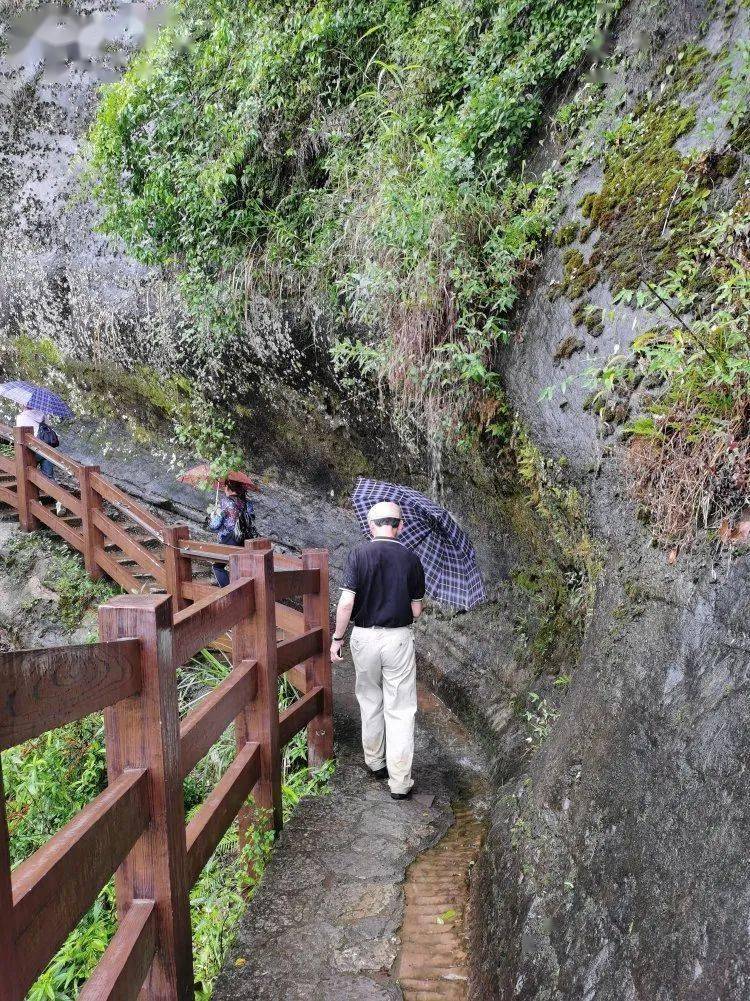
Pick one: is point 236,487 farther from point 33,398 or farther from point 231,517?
point 33,398

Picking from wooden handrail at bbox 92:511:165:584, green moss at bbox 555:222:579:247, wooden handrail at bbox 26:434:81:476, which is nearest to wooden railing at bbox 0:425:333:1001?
green moss at bbox 555:222:579:247

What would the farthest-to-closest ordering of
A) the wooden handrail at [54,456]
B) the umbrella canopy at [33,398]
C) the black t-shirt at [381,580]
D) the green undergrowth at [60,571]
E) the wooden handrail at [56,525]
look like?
1. the umbrella canopy at [33,398]
2. the wooden handrail at [56,525]
3. the wooden handrail at [54,456]
4. the green undergrowth at [60,571]
5. the black t-shirt at [381,580]

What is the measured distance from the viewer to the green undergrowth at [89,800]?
348cm

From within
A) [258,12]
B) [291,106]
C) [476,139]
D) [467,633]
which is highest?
[258,12]

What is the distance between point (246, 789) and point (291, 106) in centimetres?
726

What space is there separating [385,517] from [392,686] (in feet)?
3.60

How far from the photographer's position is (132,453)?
40.3 ft

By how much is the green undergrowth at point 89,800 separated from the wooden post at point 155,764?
0.64 m

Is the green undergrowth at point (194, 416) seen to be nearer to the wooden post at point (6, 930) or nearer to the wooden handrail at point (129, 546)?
the wooden handrail at point (129, 546)

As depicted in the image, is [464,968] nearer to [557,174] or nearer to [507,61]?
[557,174]

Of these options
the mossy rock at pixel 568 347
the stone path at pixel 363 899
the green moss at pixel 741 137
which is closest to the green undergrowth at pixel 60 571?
the stone path at pixel 363 899

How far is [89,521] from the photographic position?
27.9 feet

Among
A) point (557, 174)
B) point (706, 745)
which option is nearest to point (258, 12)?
point (557, 174)

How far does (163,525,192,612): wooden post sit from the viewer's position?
23.1 feet
